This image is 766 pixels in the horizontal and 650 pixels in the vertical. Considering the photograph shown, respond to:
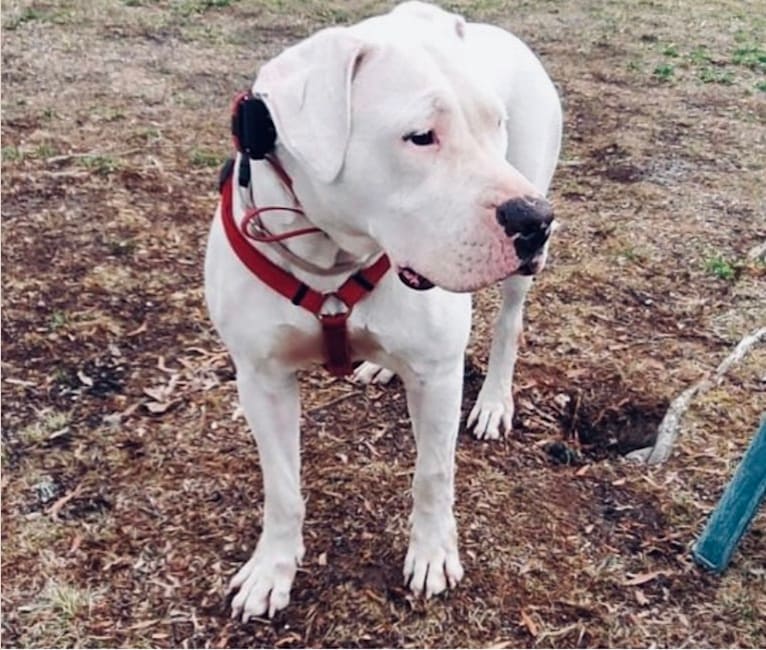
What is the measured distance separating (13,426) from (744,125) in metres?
4.40

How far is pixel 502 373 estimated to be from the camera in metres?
3.65

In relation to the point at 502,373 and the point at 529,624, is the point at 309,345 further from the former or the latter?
the point at 502,373

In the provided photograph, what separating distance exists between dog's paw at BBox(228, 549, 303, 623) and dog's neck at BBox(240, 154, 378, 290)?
33.6 inches

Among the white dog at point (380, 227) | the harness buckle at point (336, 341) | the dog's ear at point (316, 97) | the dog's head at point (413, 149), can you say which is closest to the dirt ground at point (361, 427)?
the white dog at point (380, 227)

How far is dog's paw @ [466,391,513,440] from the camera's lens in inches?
140

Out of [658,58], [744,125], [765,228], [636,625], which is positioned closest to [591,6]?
[658,58]

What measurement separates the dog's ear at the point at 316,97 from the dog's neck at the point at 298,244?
19 cm

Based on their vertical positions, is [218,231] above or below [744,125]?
above

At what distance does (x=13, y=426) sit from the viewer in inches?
143

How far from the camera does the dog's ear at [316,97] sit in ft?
6.84

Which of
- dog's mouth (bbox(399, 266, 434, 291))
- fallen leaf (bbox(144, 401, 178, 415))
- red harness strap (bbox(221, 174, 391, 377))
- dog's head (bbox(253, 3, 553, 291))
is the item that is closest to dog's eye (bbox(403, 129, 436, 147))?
dog's head (bbox(253, 3, 553, 291))

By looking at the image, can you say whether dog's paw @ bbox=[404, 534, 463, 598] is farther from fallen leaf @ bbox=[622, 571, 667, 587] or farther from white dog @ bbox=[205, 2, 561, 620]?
fallen leaf @ bbox=[622, 571, 667, 587]

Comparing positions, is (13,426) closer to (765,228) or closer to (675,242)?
(675,242)

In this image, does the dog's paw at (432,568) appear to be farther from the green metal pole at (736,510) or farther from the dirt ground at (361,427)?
the green metal pole at (736,510)
